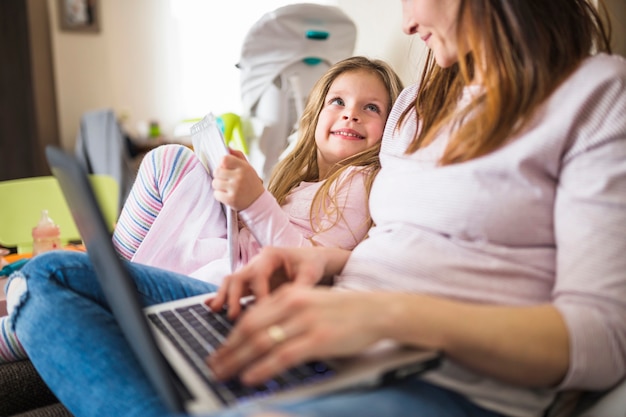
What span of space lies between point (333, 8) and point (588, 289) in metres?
1.69

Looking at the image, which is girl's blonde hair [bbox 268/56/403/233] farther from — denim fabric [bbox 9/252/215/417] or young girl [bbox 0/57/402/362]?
denim fabric [bbox 9/252/215/417]

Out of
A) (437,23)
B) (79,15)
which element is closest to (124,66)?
(79,15)

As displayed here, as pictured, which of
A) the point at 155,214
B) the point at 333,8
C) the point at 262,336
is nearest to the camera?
the point at 262,336

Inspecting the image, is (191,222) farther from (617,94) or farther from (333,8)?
(333,8)

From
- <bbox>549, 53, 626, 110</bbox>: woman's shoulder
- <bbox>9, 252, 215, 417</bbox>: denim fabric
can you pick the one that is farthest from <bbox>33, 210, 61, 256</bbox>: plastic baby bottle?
<bbox>549, 53, 626, 110</bbox>: woman's shoulder

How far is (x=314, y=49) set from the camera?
2189mm

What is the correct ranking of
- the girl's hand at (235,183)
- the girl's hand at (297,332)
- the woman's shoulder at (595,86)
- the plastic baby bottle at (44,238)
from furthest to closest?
the plastic baby bottle at (44,238)
the girl's hand at (235,183)
the woman's shoulder at (595,86)
the girl's hand at (297,332)

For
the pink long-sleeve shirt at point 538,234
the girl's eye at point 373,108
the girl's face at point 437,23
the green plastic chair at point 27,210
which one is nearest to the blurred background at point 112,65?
the green plastic chair at point 27,210

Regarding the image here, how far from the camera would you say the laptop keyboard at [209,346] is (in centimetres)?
57

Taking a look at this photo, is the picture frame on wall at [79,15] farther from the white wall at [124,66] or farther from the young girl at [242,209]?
the young girl at [242,209]

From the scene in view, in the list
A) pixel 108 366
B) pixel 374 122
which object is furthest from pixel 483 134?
pixel 374 122

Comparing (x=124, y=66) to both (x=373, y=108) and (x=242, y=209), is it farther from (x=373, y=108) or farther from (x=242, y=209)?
(x=242, y=209)

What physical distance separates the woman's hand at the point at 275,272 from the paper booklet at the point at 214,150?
0.96ft

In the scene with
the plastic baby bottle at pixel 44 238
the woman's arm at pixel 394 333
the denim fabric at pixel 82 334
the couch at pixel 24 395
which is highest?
the woman's arm at pixel 394 333
